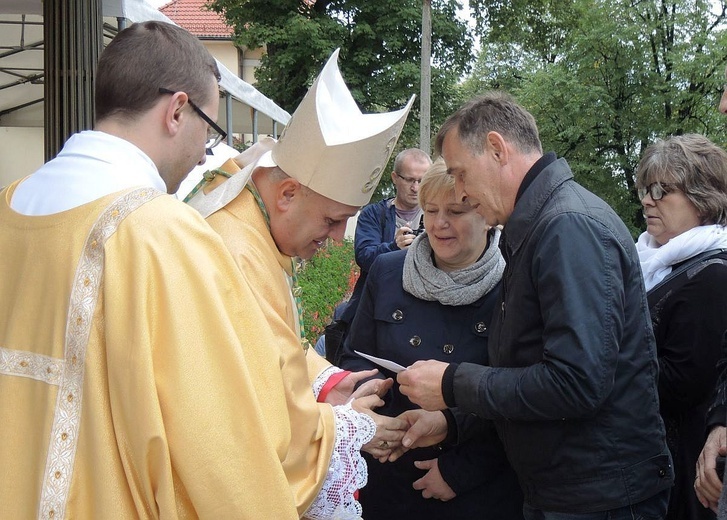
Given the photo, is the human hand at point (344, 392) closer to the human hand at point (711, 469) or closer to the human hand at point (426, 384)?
the human hand at point (426, 384)

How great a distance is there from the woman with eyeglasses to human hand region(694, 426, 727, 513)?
0.25m

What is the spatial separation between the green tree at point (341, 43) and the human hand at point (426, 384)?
1775 cm

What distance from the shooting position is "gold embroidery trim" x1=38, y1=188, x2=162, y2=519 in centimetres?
151

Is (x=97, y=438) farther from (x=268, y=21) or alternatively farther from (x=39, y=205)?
(x=268, y=21)

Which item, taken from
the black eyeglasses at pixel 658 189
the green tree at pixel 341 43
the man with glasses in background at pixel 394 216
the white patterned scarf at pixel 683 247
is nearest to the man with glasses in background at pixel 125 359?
the white patterned scarf at pixel 683 247

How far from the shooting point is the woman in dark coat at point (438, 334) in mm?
2707

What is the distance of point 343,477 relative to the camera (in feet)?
6.64

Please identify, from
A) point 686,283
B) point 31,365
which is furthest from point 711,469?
point 31,365

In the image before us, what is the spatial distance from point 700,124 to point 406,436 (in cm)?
1736

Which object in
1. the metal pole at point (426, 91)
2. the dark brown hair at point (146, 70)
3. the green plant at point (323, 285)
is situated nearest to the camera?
the dark brown hair at point (146, 70)

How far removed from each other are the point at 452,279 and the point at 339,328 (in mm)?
886

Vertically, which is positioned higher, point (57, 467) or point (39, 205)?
point (39, 205)

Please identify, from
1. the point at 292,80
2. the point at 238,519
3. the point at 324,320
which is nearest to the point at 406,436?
the point at 238,519

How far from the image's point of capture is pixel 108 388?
151cm
